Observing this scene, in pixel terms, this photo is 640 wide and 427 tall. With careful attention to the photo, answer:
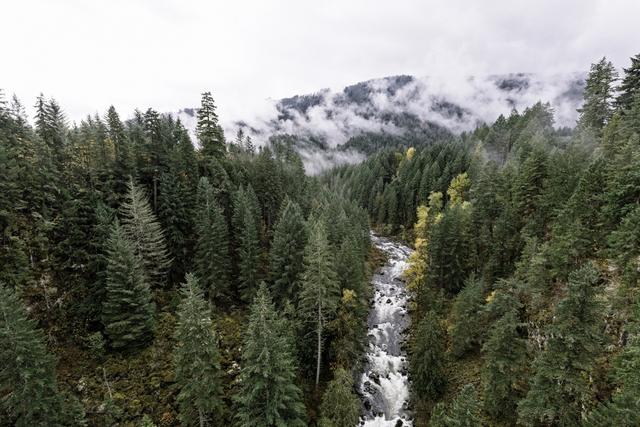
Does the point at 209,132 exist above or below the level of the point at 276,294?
above

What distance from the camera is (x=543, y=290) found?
3094cm

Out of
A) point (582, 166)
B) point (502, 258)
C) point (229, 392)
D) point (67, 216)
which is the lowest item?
point (229, 392)

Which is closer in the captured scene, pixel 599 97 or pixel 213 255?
pixel 213 255

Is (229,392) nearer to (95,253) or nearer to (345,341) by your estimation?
(345,341)

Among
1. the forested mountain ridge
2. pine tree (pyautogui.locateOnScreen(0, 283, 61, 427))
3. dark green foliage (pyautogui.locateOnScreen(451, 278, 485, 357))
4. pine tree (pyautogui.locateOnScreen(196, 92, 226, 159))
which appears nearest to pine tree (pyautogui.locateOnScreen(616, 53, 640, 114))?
the forested mountain ridge

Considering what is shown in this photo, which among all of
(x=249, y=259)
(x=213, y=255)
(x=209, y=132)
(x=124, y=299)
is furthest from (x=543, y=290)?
(x=209, y=132)

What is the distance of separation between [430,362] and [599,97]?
59.4 metres

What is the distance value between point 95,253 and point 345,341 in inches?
1218

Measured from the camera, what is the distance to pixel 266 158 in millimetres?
61750

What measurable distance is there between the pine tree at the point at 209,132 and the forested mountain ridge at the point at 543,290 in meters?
38.9

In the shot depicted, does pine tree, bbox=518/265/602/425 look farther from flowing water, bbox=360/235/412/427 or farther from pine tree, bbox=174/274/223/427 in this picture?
pine tree, bbox=174/274/223/427

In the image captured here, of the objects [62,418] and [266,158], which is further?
[266,158]

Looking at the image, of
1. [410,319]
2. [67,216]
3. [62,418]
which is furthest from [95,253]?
[410,319]

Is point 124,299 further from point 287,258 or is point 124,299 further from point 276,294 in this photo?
point 287,258
